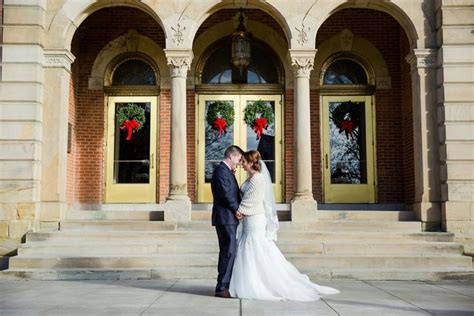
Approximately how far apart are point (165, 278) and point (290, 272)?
2495mm

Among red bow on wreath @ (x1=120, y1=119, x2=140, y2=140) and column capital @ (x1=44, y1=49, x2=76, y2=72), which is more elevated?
column capital @ (x1=44, y1=49, x2=76, y2=72)

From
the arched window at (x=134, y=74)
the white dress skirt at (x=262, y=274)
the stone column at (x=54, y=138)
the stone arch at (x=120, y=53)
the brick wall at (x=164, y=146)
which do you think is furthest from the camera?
the arched window at (x=134, y=74)

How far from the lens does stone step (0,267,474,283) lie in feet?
27.7

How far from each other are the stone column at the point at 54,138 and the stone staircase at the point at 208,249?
1.30ft

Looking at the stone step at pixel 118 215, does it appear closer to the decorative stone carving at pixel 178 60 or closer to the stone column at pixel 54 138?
the stone column at pixel 54 138

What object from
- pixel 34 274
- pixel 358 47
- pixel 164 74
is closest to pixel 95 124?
pixel 164 74

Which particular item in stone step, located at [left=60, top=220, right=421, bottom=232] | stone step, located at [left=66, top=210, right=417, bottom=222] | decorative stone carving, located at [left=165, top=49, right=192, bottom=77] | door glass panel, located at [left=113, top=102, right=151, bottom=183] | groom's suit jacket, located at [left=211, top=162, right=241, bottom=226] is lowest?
stone step, located at [left=60, top=220, right=421, bottom=232]

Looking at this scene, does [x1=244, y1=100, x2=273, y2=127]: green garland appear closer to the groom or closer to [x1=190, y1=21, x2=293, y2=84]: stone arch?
[x1=190, y1=21, x2=293, y2=84]: stone arch

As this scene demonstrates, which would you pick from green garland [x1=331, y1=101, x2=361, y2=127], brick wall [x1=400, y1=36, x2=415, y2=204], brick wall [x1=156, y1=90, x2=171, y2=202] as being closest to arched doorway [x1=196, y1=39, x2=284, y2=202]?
brick wall [x1=156, y1=90, x2=171, y2=202]

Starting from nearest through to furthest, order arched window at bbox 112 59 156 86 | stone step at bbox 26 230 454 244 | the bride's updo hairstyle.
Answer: the bride's updo hairstyle < stone step at bbox 26 230 454 244 < arched window at bbox 112 59 156 86

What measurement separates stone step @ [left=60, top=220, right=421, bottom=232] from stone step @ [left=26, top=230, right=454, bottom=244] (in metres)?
0.32

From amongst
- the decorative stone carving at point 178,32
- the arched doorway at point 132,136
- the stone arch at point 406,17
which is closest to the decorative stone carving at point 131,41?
the arched doorway at point 132,136

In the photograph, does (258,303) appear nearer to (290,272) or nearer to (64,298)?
(290,272)

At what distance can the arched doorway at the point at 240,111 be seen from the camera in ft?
42.5
